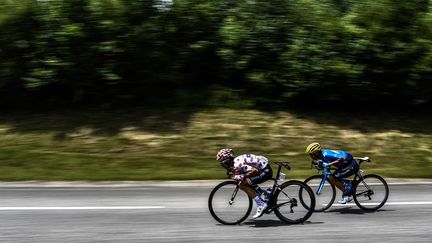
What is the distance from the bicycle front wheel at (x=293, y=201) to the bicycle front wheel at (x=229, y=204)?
529mm

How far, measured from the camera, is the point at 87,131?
1947 centimetres

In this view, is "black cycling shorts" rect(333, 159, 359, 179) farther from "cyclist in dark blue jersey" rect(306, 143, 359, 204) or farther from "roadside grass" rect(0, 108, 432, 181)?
"roadside grass" rect(0, 108, 432, 181)

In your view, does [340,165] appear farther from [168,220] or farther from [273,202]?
[168,220]

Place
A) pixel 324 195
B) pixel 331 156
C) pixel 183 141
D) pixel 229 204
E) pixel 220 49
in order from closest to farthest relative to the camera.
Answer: pixel 229 204 < pixel 331 156 < pixel 324 195 < pixel 183 141 < pixel 220 49

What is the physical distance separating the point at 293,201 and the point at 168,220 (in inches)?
87.9

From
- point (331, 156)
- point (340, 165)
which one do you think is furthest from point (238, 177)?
point (340, 165)

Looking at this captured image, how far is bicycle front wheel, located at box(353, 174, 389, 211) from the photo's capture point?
10703 mm

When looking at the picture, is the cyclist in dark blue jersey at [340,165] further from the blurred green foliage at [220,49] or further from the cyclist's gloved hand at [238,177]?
the blurred green foliage at [220,49]

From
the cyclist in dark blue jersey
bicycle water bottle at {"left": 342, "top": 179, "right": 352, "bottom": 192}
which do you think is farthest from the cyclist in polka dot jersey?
bicycle water bottle at {"left": 342, "top": 179, "right": 352, "bottom": 192}

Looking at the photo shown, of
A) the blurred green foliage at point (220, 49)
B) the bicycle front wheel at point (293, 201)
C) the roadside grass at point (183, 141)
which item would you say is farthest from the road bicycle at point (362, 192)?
the blurred green foliage at point (220, 49)

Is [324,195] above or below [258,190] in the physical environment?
below

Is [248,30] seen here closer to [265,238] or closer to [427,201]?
[427,201]

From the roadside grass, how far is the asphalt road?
8.43ft

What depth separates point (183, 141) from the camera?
1858cm
